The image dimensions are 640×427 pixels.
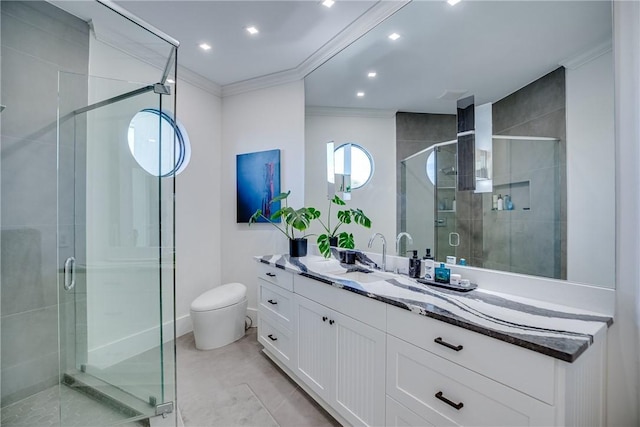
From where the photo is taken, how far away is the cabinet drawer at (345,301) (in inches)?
53.5

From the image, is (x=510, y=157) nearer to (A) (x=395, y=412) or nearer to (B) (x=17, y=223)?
(A) (x=395, y=412)

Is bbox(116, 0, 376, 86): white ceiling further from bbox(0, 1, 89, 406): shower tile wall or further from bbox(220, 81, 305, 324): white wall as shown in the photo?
bbox(0, 1, 89, 406): shower tile wall

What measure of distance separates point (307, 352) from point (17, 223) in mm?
2098

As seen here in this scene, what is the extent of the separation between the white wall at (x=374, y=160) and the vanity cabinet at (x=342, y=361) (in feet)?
2.43

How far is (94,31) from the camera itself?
2.18 m

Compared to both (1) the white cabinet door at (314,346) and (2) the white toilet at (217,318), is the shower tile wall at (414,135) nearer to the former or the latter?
(1) the white cabinet door at (314,346)

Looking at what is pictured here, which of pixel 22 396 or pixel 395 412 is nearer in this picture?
pixel 395 412

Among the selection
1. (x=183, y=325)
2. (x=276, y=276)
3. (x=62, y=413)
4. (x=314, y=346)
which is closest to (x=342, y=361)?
(x=314, y=346)

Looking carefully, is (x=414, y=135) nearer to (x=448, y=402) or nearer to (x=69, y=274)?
(x=448, y=402)

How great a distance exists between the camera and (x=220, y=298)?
256 cm

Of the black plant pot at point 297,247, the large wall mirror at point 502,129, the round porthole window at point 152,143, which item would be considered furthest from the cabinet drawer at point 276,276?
the round porthole window at point 152,143

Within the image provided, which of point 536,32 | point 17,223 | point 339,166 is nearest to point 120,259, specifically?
point 17,223

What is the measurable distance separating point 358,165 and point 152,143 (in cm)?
157

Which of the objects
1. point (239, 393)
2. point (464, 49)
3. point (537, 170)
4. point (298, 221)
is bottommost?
point (239, 393)
